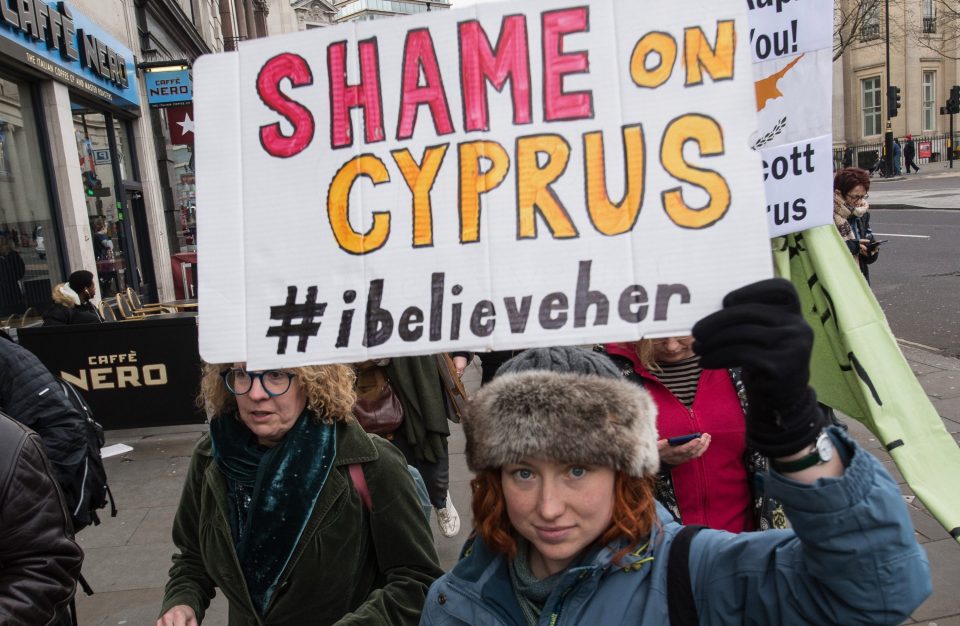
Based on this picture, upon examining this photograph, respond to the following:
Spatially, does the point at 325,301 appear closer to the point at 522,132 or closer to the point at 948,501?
the point at 522,132

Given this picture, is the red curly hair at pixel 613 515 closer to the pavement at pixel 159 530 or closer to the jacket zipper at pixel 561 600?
the jacket zipper at pixel 561 600

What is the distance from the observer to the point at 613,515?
1641 mm

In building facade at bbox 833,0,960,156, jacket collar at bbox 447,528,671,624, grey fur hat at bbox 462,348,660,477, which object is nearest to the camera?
jacket collar at bbox 447,528,671,624

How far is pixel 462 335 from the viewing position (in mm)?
1565

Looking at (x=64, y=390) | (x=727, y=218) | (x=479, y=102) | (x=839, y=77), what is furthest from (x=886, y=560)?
(x=839, y=77)

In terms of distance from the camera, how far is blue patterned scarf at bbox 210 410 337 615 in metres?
2.18

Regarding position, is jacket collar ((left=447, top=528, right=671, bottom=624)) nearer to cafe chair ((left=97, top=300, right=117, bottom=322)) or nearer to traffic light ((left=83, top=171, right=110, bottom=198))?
cafe chair ((left=97, top=300, right=117, bottom=322))

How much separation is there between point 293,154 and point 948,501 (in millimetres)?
1918

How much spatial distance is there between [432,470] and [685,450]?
2324 millimetres

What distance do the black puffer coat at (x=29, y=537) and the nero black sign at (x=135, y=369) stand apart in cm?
514

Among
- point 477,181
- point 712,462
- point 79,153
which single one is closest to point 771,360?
point 477,181

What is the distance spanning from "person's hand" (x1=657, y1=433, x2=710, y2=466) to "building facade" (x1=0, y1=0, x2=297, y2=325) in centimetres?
851

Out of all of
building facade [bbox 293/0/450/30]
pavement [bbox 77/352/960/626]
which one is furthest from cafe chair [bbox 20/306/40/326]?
building facade [bbox 293/0/450/30]

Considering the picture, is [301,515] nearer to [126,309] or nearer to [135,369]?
[135,369]
